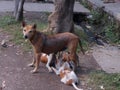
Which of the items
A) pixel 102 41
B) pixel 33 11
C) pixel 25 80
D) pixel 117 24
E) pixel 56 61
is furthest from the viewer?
pixel 33 11

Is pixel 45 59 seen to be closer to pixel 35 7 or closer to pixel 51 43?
pixel 51 43

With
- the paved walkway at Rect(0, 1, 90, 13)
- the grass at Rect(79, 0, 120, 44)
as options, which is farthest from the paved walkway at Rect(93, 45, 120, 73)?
the paved walkway at Rect(0, 1, 90, 13)

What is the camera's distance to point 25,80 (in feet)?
22.6

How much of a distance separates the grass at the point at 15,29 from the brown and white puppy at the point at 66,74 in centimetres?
155

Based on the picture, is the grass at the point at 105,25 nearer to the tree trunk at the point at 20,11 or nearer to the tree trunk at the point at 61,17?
the tree trunk at the point at 61,17

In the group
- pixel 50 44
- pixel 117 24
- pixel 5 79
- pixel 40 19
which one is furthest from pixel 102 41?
pixel 5 79

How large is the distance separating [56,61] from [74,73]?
0.65 meters

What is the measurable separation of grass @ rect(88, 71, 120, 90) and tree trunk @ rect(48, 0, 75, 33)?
162 centimetres

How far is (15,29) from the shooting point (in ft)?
33.2

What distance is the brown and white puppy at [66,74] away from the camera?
673cm

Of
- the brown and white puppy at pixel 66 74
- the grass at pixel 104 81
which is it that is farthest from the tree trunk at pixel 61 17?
the grass at pixel 104 81

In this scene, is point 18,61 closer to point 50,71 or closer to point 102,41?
point 50,71

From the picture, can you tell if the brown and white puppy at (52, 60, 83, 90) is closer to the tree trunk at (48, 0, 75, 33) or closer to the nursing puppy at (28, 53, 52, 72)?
the nursing puppy at (28, 53, 52, 72)

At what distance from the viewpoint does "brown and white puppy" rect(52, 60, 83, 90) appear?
6730 millimetres
